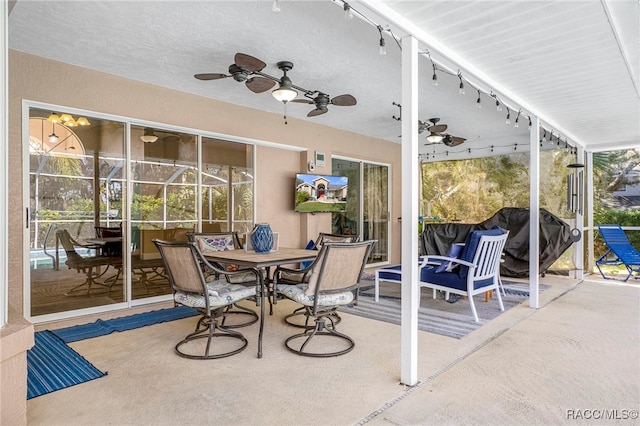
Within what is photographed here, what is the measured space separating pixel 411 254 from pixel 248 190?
3.59 metres

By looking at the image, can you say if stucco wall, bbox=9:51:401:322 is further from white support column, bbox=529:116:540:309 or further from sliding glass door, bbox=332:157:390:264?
white support column, bbox=529:116:540:309

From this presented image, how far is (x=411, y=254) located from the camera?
2.54 metres

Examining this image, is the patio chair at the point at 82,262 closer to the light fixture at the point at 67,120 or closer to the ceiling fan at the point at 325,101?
the light fixture at the point at 67,120

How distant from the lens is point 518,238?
6406 millimetres

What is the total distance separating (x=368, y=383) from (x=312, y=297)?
30.9 inches

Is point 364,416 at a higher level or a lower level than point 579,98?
lower

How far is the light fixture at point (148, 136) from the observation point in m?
4.52

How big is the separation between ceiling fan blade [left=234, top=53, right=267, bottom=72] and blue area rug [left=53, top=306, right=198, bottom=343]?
2652 millimetres

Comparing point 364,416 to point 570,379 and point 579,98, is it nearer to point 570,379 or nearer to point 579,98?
point 570,379

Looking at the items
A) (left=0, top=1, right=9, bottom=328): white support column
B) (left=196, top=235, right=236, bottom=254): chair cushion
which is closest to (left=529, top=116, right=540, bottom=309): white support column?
(left=196, top=235, right=236, bottom=254): chair cushion

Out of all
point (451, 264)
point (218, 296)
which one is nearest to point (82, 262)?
point (218, 296)

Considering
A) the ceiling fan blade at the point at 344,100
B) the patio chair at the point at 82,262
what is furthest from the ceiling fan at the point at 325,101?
the patio chair at the point at 82,262

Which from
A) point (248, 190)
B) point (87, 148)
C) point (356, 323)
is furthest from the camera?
point (248, 190)

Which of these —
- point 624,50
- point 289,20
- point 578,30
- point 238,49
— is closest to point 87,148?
point 238,49
